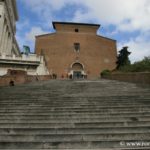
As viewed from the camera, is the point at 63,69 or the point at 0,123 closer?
the point at 0,123

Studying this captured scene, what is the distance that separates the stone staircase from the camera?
5.67m

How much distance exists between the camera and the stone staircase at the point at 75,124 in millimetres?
5668

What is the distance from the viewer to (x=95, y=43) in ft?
137

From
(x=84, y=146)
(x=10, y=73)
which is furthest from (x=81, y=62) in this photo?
(x=84, y=146)

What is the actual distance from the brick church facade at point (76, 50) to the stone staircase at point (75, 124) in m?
29.4

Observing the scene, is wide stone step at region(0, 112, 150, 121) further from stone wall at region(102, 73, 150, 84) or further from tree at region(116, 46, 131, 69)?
tree at region(116, 46, 131, 69)

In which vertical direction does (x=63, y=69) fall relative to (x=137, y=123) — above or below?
above

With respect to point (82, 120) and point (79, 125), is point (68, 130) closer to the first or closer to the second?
point (79, 125)

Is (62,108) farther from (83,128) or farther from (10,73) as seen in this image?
(10,73)

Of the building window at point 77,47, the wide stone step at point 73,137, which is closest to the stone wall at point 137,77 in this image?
the wide stone step at point 73,137

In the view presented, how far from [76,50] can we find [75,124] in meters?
34.3

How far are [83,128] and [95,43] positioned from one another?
117 ft

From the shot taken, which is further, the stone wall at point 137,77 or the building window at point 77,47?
the building window at point 77,47

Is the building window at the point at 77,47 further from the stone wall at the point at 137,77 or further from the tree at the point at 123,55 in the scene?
the stone wall at the point at 137,77
